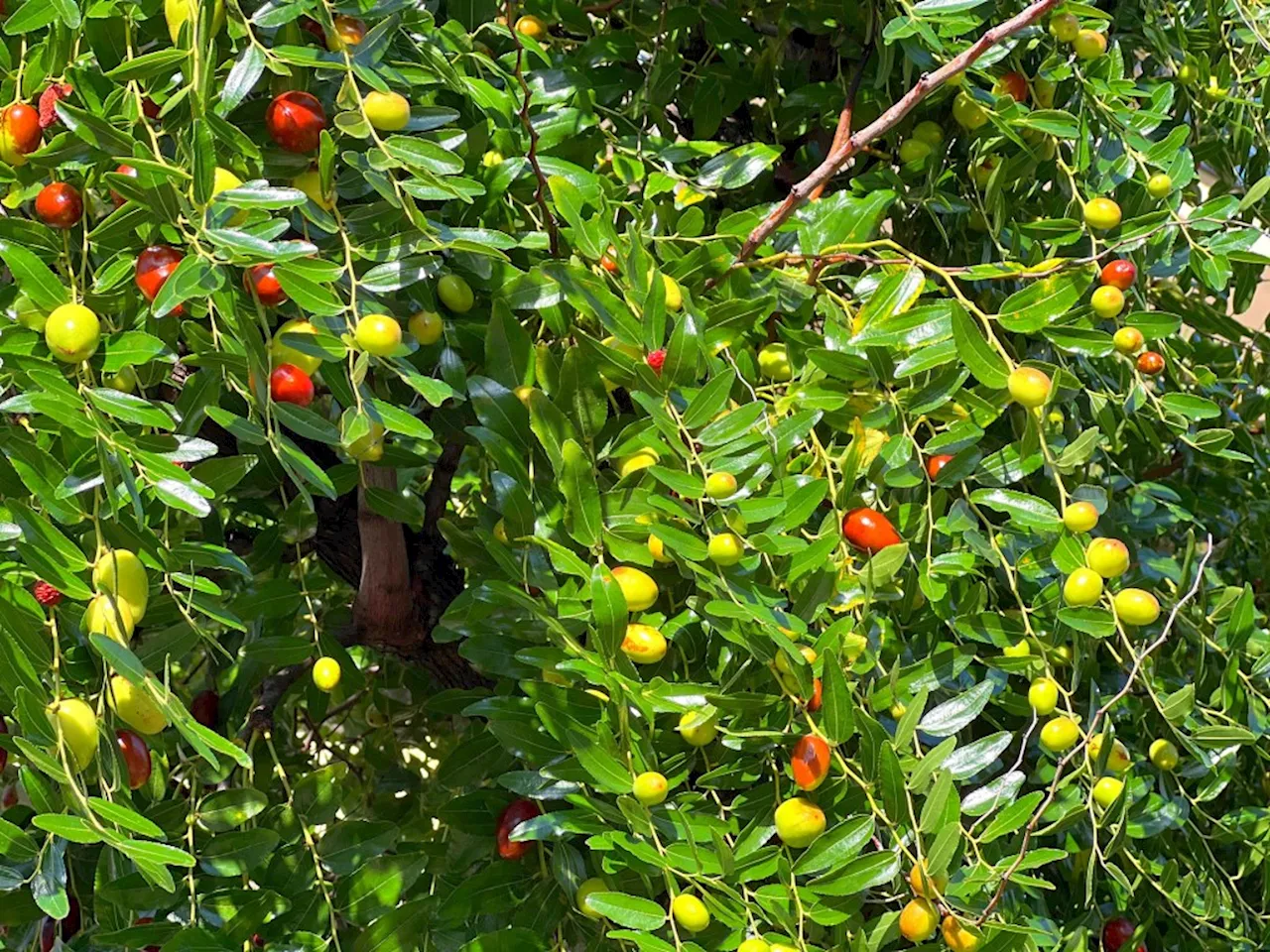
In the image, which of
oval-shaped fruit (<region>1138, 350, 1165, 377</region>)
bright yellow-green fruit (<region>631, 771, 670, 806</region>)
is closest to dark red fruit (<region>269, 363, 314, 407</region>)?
bright yellow-green fruit (<region>631, 771, 670, 806</region>)

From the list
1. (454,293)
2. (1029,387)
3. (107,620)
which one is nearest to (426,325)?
(454,293)

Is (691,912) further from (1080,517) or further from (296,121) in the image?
(296,121)

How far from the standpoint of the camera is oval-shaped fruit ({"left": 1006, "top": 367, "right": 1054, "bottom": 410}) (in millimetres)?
752

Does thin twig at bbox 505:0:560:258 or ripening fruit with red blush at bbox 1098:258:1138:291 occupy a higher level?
thin twig at bbox 505:0:560:258

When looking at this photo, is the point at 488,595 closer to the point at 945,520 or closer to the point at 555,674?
the point at 555,674

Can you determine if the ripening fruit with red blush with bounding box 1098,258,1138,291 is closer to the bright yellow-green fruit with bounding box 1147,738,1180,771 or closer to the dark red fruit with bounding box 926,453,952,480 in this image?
the dark red fruit with bounding box 926,453,952,480

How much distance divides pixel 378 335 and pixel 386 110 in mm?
116

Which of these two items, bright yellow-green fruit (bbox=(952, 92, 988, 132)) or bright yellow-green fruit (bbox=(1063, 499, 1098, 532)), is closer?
bright yellow-green fruit (bbox=(1063, 499, 1098, 532))

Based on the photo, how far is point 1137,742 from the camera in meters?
1.08

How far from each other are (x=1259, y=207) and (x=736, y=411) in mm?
699

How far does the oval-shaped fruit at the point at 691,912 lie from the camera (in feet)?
2.13

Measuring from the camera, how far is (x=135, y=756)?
0.68 m

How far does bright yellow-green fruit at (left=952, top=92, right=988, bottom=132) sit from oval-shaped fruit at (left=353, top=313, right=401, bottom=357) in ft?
1.76

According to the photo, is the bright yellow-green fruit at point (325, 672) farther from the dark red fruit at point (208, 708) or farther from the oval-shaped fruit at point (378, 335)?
the oval-shaped fruit at point (378, 335)
